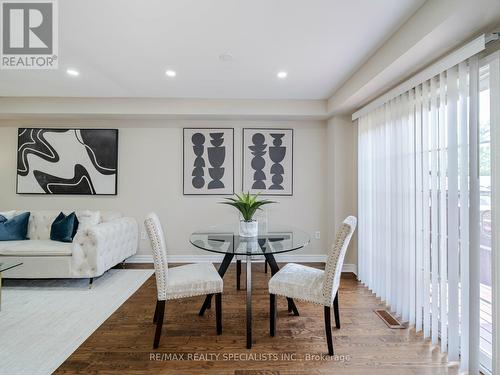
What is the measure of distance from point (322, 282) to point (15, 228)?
3.97 meters

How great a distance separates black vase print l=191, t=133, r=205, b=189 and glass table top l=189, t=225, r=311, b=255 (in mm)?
1217

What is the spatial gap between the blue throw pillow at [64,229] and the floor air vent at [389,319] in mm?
3706

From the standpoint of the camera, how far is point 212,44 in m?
2.12

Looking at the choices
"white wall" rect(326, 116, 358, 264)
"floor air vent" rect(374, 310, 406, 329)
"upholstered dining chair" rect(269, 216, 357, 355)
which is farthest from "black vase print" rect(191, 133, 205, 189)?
"floor air vent" rect(374, 310, 406, 329)

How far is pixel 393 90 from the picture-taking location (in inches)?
96.3

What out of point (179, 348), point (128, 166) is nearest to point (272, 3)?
point (179, 348)

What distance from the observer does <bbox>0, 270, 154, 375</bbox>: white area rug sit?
184 cm

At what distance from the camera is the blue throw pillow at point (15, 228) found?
3242mm

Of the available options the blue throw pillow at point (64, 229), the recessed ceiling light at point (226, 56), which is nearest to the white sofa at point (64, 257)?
the blue throw pillow at point (64, 229)

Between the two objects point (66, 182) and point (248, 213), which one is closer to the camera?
point (248, 213)

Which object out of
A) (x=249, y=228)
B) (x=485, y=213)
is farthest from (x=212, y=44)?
(x=485, y=213)

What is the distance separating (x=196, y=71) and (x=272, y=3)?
1244mm

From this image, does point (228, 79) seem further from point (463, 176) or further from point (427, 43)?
point (463, 176)

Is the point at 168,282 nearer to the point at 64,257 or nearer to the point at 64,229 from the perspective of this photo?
the point at 64,257
